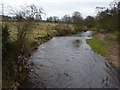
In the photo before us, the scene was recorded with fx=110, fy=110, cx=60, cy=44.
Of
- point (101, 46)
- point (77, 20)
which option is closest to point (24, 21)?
point (101, 46)

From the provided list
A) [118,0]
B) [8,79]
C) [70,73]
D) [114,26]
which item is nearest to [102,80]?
[70,73]

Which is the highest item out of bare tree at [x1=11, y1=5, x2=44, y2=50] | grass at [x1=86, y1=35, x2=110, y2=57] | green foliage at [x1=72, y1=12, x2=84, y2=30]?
green foliage at [x1=72, y1=12, x2=84, y2=30]

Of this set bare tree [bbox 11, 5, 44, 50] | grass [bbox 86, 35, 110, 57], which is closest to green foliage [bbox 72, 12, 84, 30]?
grass [bbox 86, 35, 110, 57]

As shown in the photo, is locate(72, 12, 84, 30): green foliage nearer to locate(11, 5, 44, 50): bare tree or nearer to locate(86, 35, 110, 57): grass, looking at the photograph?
locate(86, 35, 110, 57): grass

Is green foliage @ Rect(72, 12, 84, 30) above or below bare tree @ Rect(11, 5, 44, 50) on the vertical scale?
above

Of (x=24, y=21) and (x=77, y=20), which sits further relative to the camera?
(x=77, y=20)

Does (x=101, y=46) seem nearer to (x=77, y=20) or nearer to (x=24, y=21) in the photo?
(x=24, y=21)

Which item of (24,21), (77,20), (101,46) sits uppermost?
(77,20)

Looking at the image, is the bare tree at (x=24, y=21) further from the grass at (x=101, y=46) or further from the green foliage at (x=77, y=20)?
the green foliage at (x=77, y=20)

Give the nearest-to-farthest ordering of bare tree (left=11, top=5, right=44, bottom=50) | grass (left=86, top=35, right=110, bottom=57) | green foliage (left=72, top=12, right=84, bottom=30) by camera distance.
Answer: grass (left=86, top=35, right=110, bottom=57)
bare tree (left=11, top=5, right=44, bottom=50)
green foliage (left=72, top=12, right=84, bottom=30)

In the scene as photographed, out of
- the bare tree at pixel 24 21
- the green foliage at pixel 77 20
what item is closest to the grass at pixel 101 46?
the bare tree at pixel 24 21

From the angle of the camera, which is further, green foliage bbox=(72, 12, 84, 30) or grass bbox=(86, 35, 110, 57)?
green foliage bbox=(72, 12, 84, 30)

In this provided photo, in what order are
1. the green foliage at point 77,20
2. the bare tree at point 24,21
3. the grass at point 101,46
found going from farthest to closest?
the green foliage at point 77,20 → the bare tree at point 24,21 → the grass at point 101,46

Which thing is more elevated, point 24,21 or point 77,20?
point 77,20
